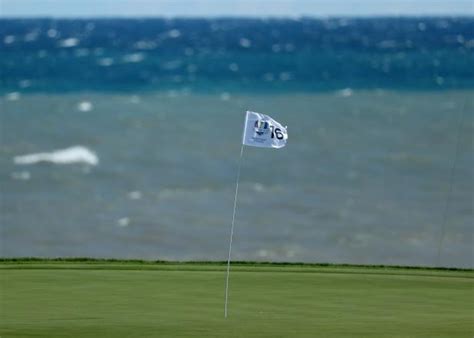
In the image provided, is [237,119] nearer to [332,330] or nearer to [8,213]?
[8,213]

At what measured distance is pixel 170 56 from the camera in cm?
7619

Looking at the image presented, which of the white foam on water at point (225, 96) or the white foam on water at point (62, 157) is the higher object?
the white foam on water at point (225, 96)

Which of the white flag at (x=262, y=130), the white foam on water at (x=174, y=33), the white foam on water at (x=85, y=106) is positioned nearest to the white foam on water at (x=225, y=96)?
the white foam on water at (x=85, y=106)

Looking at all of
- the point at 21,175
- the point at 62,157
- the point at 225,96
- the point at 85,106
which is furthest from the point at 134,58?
the point at 21,175

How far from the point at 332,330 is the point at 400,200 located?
713 inches

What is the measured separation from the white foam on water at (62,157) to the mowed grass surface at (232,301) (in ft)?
74.9

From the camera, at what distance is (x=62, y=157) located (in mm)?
38406

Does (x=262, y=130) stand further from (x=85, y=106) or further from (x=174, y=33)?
(x=174, y=33)

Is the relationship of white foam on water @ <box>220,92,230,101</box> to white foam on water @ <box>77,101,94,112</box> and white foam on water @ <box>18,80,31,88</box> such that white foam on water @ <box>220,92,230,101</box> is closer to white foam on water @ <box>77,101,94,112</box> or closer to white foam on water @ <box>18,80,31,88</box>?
white foam on water @ <box>77,101,94,112</box>

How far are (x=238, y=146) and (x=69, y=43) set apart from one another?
150 ft

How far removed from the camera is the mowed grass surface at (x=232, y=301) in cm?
1075

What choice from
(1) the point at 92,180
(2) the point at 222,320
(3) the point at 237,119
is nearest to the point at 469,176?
(1) the point at 92,180

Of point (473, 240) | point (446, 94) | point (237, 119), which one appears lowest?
point (473, 240)

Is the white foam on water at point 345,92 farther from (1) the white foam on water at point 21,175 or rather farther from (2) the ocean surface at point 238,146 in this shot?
(1) the white foam on water at point 21,175
